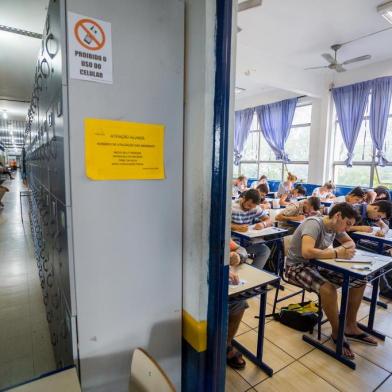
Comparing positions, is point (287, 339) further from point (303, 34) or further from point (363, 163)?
point (363, 163)

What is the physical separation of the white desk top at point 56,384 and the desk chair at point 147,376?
180 mm

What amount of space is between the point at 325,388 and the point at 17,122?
11.5 metres

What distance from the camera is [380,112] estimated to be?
6.14 meters

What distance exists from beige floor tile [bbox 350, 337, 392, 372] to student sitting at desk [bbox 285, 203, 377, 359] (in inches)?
2.2

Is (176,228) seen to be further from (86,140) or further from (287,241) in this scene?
(287,241)

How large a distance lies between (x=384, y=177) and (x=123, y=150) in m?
7.13

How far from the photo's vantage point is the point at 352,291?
2.26 metres

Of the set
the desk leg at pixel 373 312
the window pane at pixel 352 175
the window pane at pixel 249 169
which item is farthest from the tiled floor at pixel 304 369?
the window pane at pixel 249 169

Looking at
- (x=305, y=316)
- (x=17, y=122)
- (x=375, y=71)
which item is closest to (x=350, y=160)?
(x=375, y=71)

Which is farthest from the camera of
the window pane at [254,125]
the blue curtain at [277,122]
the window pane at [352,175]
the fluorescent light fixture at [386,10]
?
the window pane at [254,125]

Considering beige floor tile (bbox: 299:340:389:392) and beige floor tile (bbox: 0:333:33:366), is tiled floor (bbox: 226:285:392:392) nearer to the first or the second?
beige floor tile (bbox: 299:340:389:392)

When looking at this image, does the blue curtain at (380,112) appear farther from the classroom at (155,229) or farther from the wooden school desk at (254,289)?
the wooden school desk at (254,289)

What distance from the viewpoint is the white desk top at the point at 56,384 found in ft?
2.78

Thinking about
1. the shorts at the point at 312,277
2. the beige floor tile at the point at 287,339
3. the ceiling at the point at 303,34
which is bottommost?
the beige floor tile at the point at 287,339
